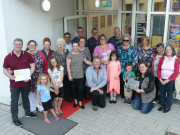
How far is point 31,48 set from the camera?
4824mm

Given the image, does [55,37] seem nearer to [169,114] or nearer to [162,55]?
[162,55]

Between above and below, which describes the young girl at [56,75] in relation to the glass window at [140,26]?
below

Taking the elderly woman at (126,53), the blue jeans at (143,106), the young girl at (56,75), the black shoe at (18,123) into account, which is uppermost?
the elderly woman at (126,53)

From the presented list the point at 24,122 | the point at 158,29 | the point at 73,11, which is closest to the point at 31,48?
the point at 24,122

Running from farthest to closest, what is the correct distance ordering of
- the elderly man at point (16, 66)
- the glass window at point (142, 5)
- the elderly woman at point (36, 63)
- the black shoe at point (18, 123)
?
1. the glass window at point (142, 5)
2. the elderly woman at point (36, 63)
3. the black shoe at point (18, 123)
4. the elderly man at point (16, 66)

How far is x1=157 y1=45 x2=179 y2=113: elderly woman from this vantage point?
4.86 metres

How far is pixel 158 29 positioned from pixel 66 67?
2.92m

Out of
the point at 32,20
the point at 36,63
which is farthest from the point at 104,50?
the point at 32,20

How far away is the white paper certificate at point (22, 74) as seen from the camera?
4382mm

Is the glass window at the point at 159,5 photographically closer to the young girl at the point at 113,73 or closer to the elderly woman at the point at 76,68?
the young girl at the point at 113,73

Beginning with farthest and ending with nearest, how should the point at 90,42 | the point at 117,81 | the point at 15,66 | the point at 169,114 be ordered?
the point at 90,42 < the point at 117,81 < the point at 169,114 < the point at 15,66

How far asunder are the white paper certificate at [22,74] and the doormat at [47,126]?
44.0 inches

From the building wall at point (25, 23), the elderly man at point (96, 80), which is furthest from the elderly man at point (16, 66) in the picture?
the elderly man at point (96, 80)

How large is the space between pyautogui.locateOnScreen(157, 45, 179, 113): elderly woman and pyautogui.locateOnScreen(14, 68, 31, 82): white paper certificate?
3.11 meters
